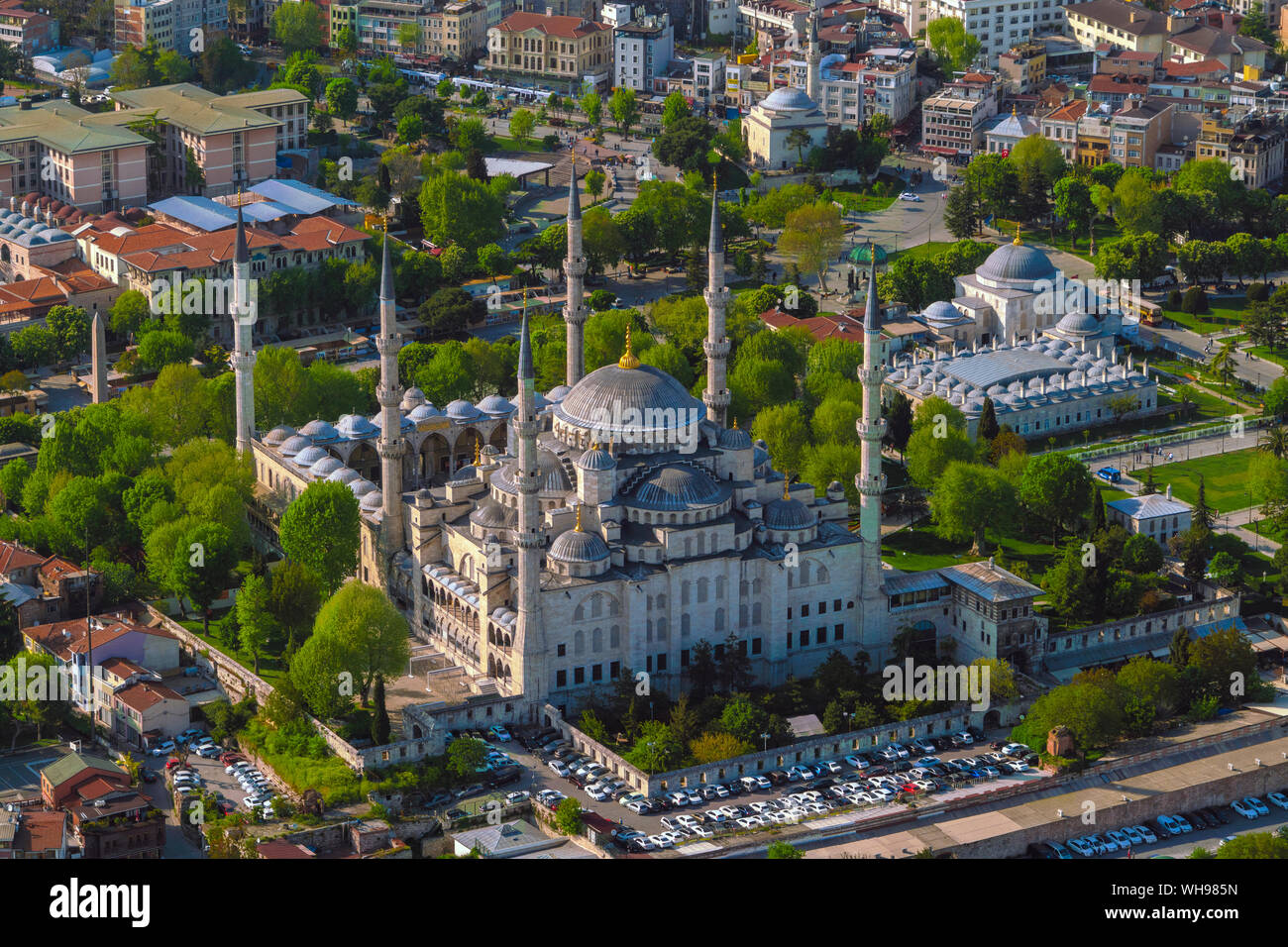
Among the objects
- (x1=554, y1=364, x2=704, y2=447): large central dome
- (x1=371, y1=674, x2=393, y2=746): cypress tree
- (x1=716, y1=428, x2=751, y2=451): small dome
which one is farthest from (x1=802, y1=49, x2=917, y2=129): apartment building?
(x1=371, y1=674, x2=393, y2=746): cypress tree

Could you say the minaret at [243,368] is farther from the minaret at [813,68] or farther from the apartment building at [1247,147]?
the apartment building at [1247,147]

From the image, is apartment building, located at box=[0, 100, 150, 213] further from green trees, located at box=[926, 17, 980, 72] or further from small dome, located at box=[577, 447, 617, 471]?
small dome, located at box=[577, 447, 617, 471]

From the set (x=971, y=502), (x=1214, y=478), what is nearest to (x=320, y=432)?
(x=971, y=502)

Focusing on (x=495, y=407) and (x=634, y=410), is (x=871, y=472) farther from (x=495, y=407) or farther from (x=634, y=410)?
(x=495, y=407)

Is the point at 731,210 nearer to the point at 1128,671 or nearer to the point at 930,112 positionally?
the point at 930,112
